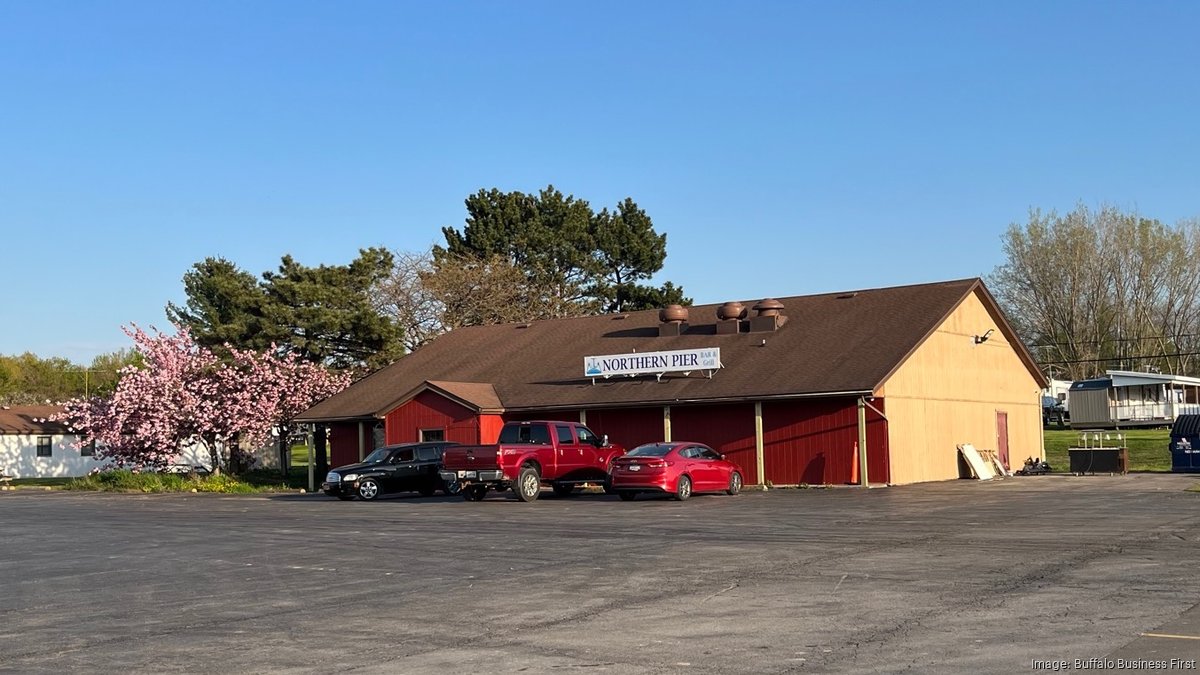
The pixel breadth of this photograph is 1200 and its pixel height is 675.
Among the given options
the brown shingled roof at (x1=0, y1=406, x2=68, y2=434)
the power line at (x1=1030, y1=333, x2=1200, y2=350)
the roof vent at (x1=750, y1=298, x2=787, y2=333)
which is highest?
the power line at (x1=1030, y1=333, x2=1200, y2=350)

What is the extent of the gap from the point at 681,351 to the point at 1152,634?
28474mm

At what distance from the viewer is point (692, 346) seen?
1650 inches

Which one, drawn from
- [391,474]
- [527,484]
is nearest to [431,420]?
[391,474]

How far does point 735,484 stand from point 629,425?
7819 mm

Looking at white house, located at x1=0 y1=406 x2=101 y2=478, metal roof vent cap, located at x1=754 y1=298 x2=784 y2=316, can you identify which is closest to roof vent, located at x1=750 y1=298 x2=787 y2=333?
metal roof vent cap, located at x1=754 y1=298 x2=784 y2=316

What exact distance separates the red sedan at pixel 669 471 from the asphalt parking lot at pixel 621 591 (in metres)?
4.05

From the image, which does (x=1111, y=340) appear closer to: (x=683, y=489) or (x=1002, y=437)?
(x=1002, y=437)

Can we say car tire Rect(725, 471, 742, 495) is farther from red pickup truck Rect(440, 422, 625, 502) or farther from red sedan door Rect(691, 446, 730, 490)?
red pickup truck Rect(440, 422, 625, 502)

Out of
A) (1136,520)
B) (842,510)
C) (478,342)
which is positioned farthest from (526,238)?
(1136,520)

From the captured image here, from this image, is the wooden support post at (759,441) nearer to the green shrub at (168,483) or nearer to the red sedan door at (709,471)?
the red sedan door at (709,471)

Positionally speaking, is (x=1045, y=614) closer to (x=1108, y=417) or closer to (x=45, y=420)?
(x=1108, y=417)

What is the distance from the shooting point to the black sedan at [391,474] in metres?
35.1

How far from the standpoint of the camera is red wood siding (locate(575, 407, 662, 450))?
38812 mm

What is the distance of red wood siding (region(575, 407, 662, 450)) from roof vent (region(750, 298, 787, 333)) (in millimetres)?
5109
